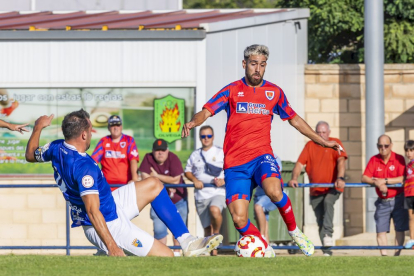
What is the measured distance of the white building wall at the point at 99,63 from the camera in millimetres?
15203

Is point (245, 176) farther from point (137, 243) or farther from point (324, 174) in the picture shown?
point (324, 174)

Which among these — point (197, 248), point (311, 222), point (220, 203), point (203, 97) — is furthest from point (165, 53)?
point (197, 248)

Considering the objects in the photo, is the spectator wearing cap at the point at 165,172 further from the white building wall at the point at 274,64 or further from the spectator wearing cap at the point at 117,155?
the white building wall at the point at 274,64

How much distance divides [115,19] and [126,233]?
908cm

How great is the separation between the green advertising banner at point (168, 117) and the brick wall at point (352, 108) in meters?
3.87

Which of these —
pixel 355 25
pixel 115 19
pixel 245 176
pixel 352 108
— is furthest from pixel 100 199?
pixel 355 25

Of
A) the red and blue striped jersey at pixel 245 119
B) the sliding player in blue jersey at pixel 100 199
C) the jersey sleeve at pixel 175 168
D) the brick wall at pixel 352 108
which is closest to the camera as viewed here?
the sliding player in blue jersey at pixel 100 199

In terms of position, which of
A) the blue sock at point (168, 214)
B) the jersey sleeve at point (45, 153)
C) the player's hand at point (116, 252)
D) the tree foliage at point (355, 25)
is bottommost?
the player's hand at point (116, 252)

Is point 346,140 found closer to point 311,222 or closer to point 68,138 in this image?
point 311,222

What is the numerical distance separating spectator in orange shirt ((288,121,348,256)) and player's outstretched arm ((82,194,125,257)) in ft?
17.5

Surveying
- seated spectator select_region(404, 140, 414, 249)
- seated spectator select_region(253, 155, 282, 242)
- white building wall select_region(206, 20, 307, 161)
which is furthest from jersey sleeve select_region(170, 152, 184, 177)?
seated spectator select_region(404, 140, 414, 249)

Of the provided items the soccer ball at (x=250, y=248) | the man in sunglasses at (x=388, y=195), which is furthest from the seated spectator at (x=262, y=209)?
the soccer ball at (x=250, y=248)

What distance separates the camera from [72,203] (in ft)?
28.9

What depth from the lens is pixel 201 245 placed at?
8883 mm
